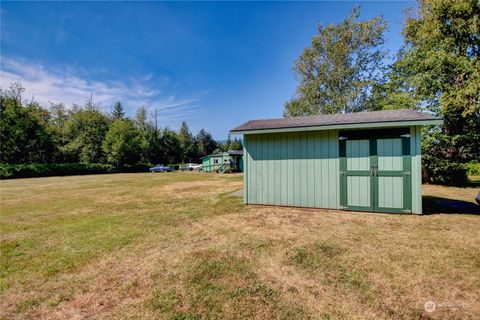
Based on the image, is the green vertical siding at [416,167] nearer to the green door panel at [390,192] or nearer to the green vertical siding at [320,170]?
the green vertical siding at [320,170]

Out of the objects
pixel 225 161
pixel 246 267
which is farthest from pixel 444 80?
pixel 225 161

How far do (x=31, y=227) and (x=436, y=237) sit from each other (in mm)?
8976

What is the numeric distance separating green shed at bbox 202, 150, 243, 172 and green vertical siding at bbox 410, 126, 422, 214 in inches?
854

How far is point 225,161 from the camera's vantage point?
28.1 m

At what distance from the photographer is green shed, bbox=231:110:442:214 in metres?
5.11

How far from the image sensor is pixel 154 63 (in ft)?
59.1

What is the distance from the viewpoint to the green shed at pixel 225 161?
26.7 m

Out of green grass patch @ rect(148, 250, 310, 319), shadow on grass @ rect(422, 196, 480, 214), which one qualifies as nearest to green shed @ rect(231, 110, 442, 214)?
shadow on grass @ rect(422, 196, 480, 214)

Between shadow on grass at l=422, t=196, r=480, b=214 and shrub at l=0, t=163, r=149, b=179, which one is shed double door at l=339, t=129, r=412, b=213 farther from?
shrub at l=0, t=163, r=149, b=179

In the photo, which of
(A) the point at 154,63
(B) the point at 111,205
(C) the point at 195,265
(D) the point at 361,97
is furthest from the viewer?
(A) the point at 154,63

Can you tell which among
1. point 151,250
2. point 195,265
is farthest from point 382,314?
point 151,250

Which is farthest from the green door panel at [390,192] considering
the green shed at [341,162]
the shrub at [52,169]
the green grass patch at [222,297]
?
the shrub at [52,169]

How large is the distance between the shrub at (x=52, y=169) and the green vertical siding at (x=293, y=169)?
28.7 metres

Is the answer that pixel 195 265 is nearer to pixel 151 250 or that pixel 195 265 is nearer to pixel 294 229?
pixel 151 250
